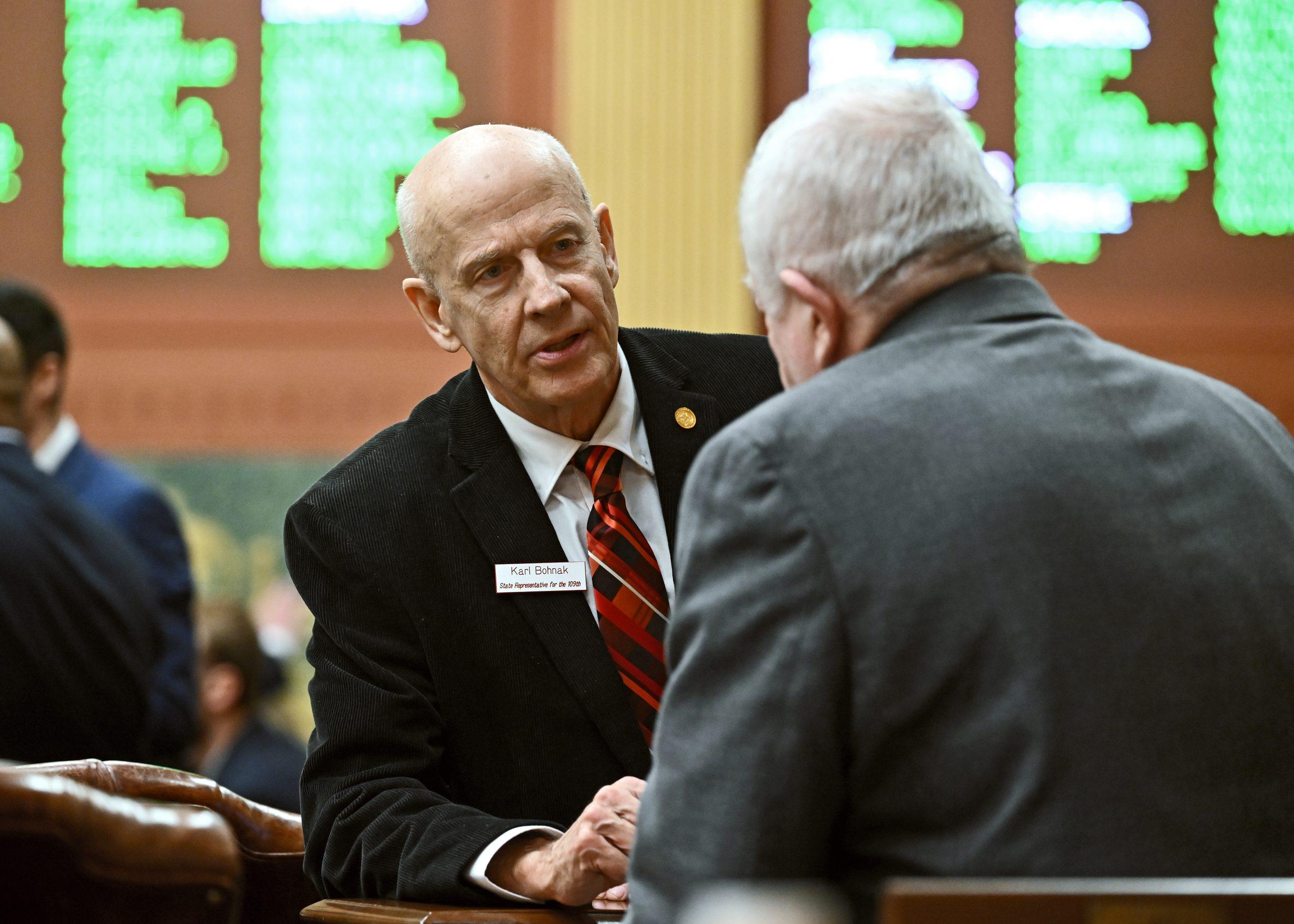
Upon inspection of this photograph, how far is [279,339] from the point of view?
197 inches

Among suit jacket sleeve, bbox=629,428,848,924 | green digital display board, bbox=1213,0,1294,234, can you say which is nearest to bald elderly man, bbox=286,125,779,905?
suit jacket sleeve, bbox=629,428,848,924

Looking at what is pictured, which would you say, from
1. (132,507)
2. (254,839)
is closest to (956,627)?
(254,839)

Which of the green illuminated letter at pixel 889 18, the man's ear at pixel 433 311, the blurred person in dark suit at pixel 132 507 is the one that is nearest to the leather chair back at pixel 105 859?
the man's ear at pixel 433 311

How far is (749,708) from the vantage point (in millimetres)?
1127

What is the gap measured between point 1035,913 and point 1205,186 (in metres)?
4.21

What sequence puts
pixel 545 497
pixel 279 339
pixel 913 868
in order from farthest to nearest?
1. pixel 279 339
2. pixel 545 497
3. pixel 913 868

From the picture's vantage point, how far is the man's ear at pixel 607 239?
6.89ft

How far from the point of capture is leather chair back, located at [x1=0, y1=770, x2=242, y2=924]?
1.17 metres

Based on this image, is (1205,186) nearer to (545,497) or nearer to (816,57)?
(816,57)

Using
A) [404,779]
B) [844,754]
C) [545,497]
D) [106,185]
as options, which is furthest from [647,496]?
[106,185]

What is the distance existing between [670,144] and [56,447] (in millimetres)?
2221

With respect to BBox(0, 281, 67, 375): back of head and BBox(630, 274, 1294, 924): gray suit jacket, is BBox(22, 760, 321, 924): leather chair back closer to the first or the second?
BBox(630, 274, 1294, 924): gray suit jacket

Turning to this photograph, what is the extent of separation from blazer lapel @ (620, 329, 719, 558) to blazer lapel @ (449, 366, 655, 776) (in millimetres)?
171

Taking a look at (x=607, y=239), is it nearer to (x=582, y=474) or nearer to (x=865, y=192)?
(x=582, y=474)
